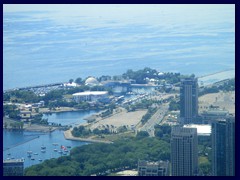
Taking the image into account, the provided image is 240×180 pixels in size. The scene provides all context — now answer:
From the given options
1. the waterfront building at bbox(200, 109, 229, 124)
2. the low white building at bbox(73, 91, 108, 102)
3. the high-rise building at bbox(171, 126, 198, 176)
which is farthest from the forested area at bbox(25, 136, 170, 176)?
the low white building at bbox(73, 91, 108, 102)

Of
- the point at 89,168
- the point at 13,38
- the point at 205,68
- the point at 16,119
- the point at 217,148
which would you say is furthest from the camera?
the point at 205,68

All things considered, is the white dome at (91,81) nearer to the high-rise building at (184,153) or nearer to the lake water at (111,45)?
the lake water at (111,45)

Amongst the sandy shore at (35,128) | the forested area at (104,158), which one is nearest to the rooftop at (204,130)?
the forested area at (104,158)

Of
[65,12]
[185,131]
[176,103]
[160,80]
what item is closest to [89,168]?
[185,131]

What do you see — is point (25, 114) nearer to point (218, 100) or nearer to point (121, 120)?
point (121, 120)

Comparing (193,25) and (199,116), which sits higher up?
(193,25)

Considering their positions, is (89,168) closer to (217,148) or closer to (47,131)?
(217,148)
